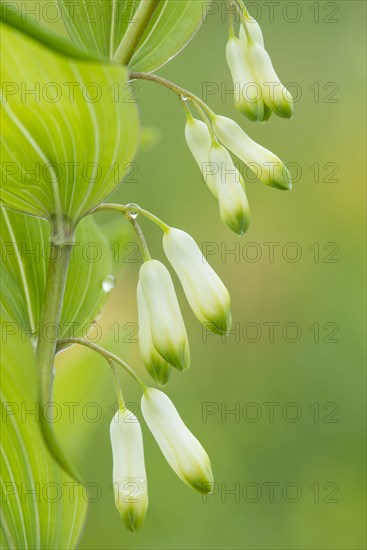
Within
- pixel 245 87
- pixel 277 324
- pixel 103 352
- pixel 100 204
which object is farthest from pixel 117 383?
pixel 277 324

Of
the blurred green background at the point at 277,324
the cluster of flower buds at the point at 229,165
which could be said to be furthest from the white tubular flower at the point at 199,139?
the blurred green background at the point at 277,324

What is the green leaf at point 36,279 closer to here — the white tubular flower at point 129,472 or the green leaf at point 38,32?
the white tubular flower at point 129,472

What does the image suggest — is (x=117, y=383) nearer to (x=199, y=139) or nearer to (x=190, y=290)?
(x=190, y=290)

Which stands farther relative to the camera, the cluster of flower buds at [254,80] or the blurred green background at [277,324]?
the blurred green background at [277,324]

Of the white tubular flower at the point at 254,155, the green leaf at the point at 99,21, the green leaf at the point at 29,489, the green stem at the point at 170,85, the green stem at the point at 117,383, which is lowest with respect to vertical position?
the green leaf at the point at 29,489

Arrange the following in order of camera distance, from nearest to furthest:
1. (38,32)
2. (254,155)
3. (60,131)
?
(38,32) → (60,131) → (254,155)

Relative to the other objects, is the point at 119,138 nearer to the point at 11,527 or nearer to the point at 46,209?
the point at 46,209

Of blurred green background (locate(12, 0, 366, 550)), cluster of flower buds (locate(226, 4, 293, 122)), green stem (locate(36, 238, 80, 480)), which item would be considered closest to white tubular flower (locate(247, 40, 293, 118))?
cluster of flower buds (locate(226, 4, 293, 122))
